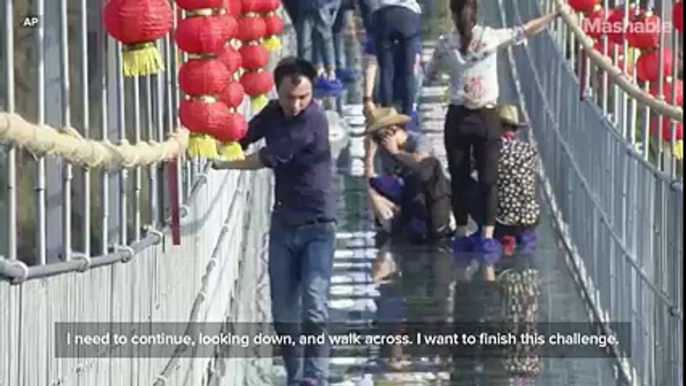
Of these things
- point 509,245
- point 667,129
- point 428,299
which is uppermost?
point 667,129

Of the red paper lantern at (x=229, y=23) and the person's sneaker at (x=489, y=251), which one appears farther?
the person's sneaker at (x=489, y=251)

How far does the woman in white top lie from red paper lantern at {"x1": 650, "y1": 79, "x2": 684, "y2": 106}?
3505 millimetres

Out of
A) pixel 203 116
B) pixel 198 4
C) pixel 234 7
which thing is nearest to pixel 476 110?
pixel 234 7

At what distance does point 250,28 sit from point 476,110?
350 centimetres

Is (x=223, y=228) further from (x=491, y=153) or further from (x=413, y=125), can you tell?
(x=413, y=125)

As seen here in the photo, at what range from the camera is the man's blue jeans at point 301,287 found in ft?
40.7

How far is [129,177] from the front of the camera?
394 inches

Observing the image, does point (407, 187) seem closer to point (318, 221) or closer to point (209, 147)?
point (318, 221)

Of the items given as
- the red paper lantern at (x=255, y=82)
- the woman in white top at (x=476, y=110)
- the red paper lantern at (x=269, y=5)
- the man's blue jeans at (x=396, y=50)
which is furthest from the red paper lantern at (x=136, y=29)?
the man's blue jeans at (x=396, y=50)

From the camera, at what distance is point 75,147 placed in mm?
7793

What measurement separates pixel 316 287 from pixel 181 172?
948 mm

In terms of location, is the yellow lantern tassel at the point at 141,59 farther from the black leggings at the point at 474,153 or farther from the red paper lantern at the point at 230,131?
the black leggings at the point at 474,153

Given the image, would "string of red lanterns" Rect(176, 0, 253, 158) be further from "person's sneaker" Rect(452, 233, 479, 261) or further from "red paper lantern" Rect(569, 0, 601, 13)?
"person's sneaker" Rect(452, 233, 479, 261)

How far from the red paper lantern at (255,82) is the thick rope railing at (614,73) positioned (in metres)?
Answer: 1.79
